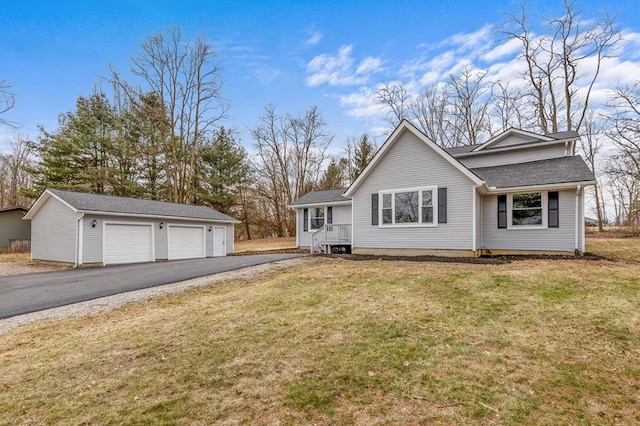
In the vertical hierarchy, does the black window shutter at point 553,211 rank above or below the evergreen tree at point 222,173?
below

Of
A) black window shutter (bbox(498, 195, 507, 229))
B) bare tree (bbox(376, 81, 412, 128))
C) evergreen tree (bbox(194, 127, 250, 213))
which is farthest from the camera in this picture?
evergreen tree (bbox(194, 127, 250, 213))

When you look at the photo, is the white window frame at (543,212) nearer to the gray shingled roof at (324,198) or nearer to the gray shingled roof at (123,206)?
the gray shingled roof at (324,198)

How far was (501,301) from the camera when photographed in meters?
5.94

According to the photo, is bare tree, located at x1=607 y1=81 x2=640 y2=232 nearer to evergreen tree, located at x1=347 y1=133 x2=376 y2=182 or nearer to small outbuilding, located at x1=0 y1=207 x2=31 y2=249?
evergreen tree, located at x1=347 y1=133 x2=376 y2=182

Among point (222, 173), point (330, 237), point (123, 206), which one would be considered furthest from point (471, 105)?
point (123, 206)

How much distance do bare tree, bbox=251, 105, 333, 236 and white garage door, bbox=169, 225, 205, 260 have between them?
14.5 metres

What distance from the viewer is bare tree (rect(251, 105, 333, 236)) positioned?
3366cm

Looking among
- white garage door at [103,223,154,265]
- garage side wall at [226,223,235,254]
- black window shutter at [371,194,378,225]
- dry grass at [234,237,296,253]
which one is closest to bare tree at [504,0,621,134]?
black window shutter at [371,194,378,225]

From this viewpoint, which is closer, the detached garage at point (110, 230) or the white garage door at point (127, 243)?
the detached garage at point (110, 230)

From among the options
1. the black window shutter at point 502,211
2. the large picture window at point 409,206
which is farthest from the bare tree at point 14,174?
the black window shutter at point 502,211

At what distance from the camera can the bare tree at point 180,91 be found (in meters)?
27.1

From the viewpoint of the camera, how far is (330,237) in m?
16.8

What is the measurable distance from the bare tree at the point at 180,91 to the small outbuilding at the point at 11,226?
9.99 metres

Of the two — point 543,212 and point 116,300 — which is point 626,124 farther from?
point 116,300
